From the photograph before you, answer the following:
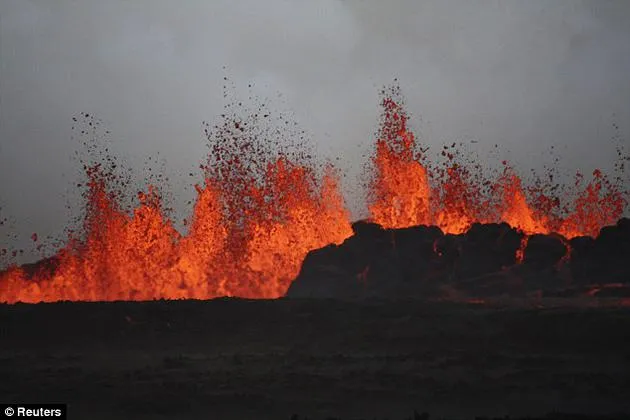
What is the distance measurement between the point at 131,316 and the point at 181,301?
434 centimetres

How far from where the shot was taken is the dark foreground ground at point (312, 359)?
32.0 metres

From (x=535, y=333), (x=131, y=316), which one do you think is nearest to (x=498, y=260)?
(x=535, y=333)

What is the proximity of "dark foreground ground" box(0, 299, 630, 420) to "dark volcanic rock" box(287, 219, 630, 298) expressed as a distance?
10.5 m

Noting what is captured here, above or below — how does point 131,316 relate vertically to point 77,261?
below

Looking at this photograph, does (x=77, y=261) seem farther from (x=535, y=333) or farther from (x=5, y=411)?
(x=5, y=411)

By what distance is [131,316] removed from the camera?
179ft

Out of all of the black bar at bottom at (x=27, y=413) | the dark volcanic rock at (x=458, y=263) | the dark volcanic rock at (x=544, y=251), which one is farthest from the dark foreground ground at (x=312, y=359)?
the dark volcanic rock at (x=544, y=251)

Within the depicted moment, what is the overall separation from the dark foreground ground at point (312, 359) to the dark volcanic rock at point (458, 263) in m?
10.5

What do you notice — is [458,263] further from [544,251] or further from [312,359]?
[312,359]

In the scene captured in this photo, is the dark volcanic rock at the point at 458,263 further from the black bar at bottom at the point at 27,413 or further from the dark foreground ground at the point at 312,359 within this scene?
the black bar at bottom at the point at 27,413

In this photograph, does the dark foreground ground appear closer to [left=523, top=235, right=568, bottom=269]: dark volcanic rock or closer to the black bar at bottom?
the black bar at bottom

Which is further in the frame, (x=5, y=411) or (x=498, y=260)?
(x=498, y=260)

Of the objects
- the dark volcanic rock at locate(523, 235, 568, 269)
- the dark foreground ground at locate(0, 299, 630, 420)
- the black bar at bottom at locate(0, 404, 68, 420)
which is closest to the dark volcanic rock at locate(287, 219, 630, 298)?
the dark volcanic rock at locate(523, 235, 568, 269)

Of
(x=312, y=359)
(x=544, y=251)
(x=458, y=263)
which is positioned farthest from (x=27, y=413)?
(x=544, y=251)
